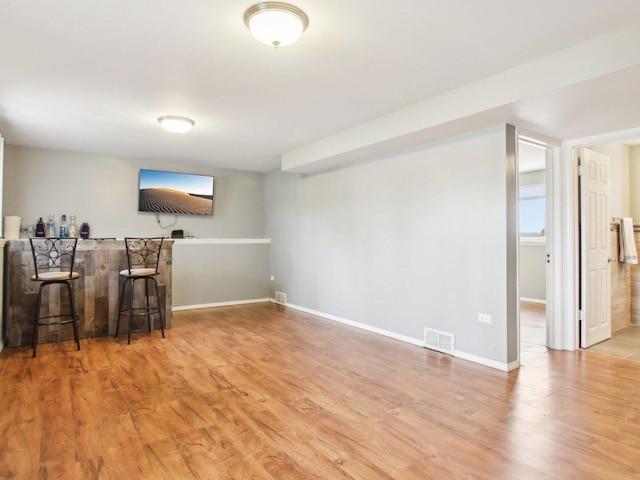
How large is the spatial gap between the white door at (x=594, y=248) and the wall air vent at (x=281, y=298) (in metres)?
4.20

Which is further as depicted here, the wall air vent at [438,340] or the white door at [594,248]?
the white door at [594,248]

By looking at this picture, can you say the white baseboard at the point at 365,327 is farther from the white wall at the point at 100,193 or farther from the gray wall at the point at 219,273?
the white wall at the point at 100,193

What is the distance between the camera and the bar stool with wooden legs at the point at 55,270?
3859 millimetres

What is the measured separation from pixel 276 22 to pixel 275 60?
61cm

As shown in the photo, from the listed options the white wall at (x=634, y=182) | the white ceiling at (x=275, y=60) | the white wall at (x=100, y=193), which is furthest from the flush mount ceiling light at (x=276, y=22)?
the white wall at (x=634, y=182)

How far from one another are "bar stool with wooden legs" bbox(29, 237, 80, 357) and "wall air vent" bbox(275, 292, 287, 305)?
3.12 m

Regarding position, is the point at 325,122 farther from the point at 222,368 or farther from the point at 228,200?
the point at 228,200

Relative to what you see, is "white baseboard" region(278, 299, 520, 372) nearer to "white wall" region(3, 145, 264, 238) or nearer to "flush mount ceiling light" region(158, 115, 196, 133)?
"white wall" region(3, 145, 264, 238)

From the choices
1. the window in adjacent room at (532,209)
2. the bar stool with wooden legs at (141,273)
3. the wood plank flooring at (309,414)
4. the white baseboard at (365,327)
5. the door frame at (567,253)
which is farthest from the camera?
the window in adjacent room at (532,209)

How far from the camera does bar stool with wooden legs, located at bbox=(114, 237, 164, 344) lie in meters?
4.38

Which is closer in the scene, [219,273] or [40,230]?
[40,230]

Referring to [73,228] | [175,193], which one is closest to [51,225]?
[73,228]

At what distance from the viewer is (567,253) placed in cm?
398

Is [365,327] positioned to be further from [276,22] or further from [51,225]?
[51,225]
